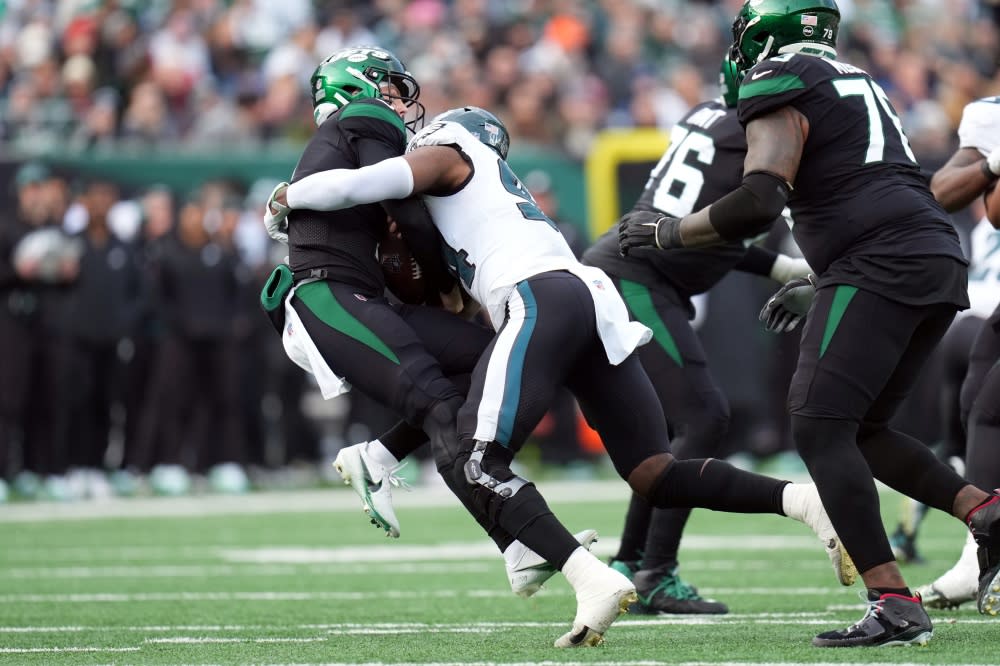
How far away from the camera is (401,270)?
5.30 meters

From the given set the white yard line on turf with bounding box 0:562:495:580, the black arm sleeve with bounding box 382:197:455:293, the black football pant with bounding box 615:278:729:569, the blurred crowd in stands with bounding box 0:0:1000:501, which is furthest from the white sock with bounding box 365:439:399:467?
the blurred crowd in stands with bounding box 0:0:1000:501

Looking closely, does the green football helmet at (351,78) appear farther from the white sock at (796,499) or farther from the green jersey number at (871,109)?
the white sock at (796,499)

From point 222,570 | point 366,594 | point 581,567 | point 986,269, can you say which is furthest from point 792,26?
point 222,570

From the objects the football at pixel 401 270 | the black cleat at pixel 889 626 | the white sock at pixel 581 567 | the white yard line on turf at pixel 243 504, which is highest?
the football at pixel 401 270

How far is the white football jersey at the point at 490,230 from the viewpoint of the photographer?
4824mm

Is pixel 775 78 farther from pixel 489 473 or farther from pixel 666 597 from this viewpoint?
pixel 666 597

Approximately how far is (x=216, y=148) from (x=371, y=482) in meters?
9.25

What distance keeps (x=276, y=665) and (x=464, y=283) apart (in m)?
1.28

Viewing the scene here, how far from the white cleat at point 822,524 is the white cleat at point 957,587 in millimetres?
918

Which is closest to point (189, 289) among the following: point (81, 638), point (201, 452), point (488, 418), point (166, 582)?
point (201, 452)

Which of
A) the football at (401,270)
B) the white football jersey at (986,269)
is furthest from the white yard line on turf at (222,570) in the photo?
the white football jersey at (986,269)

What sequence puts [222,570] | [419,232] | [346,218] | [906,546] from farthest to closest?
[222,570], [906,546], [346,218], [419,232]

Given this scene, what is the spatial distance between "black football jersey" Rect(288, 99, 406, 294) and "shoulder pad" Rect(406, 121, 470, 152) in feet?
0.55

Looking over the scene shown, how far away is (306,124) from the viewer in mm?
14273
